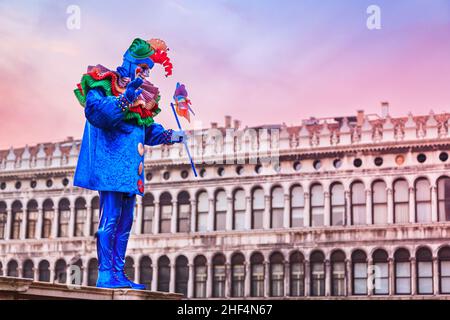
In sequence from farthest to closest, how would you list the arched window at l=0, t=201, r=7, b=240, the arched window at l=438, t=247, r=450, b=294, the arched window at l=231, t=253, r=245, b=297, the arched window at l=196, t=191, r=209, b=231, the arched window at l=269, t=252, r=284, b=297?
1. the arched window at l=0, t=201, r=7, b=240
2. the arched window at l=196, t=191, r=209, b=231
3. the arched window at l=231, t=253, r=245, b=297
4. the arched window at l=269, t=252, r=284, b=297
5. the arched window at l=438, t=247, r=450, b=294

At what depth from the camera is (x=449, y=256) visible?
122 feet

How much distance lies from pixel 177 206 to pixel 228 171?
2728mm

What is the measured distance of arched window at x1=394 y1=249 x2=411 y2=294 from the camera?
3775 centimetres

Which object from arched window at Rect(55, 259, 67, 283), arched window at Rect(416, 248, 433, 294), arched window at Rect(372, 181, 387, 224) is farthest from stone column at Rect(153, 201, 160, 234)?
arched window at Rect(416, 248, 433, 294)

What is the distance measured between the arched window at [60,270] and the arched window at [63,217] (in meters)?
1.24

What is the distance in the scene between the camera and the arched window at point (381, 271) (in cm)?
3803

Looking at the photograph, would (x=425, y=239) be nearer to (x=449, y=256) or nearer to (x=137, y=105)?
(x=449, y=256)

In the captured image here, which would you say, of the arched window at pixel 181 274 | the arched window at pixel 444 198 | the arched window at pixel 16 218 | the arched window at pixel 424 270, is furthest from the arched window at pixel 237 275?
the arched window at pixel 16 218

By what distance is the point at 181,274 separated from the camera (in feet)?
137

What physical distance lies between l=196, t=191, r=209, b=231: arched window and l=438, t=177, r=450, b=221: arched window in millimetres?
9734

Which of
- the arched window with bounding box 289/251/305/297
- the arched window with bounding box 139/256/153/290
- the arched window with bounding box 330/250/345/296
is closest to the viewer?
the arched window with bounding box 330/250/345/296

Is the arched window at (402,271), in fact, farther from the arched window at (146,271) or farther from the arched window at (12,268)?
the arched window at (12,268)

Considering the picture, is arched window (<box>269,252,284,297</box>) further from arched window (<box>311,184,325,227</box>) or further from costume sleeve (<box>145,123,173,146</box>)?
costume sleeve (<box>145,123,173,146</box>)
